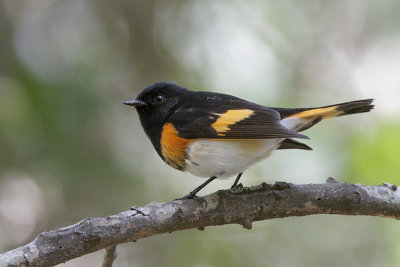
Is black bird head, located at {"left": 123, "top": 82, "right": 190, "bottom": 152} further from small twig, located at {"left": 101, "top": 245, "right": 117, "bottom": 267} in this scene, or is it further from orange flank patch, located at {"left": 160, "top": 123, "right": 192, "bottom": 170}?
small twig, located at {"left": 101, "top": 245, "right": 117, "bottom": 267}

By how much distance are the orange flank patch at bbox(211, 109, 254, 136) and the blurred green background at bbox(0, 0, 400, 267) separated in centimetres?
116

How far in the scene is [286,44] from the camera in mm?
4781

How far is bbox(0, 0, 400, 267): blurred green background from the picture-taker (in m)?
3.77

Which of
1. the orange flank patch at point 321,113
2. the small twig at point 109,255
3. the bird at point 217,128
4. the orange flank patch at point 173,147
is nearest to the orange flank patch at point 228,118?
the bird at point 217,128

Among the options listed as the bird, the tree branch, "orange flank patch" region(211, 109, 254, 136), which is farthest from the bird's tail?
the tree branch

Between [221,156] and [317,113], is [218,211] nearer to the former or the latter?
[221,156]

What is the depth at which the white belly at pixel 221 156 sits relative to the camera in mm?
2881

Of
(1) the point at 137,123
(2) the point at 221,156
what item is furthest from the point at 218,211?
(1) the point at 137,123

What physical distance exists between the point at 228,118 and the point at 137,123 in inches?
71.4

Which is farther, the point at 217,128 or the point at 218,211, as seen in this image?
the point at 217,128

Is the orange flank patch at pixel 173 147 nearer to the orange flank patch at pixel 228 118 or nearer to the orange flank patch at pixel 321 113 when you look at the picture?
the orange flank patch at pixel 228 118

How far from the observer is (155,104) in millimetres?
3299

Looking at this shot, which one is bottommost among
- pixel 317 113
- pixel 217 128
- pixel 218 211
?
pixel 218 211

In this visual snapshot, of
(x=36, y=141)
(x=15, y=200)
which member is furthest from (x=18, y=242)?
(x=36, y=141)
